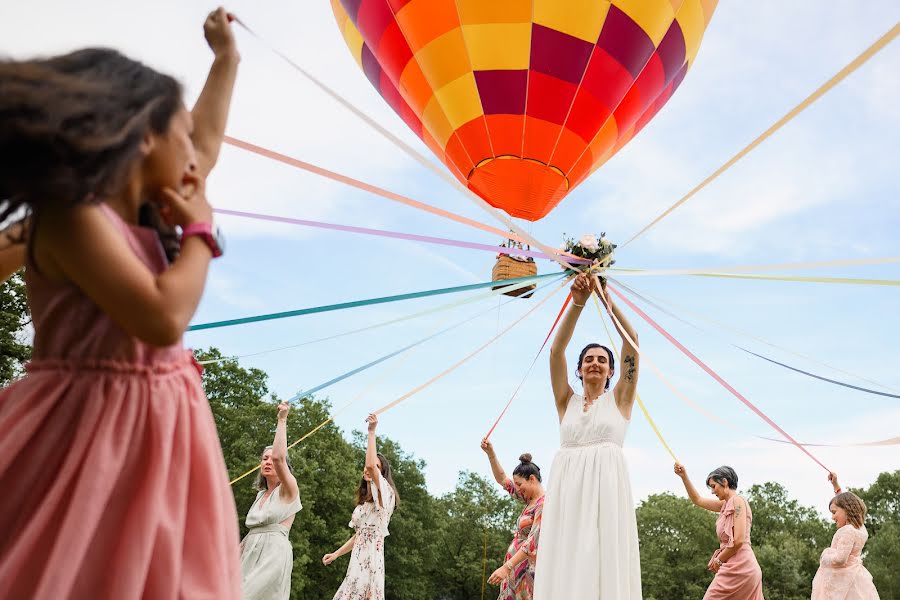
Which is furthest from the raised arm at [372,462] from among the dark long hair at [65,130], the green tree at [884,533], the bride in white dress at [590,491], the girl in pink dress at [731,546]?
the green tree at [884,533]

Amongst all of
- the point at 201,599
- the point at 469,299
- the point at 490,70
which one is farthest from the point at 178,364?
the point at 490,70

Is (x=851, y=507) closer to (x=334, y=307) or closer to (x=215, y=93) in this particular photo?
(x=334, y=307)

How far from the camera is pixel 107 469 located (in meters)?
1.42

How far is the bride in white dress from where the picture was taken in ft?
15.7

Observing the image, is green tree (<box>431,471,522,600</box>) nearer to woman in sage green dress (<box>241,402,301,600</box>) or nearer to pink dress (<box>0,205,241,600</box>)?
woman in sage green dress (<box>241,402,301,600</box>)

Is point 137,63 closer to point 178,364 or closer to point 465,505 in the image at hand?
point 178,364

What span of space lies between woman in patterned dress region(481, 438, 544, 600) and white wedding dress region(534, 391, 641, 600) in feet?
4.11

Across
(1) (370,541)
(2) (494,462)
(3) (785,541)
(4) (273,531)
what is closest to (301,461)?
(1) (370,541)

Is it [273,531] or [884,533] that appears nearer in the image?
[273,531]

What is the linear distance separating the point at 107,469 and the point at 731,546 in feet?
24.9

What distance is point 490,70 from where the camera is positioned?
7.71 meters

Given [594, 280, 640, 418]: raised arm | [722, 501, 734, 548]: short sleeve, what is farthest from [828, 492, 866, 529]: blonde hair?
[594, 280, 640, 418]: raised arm

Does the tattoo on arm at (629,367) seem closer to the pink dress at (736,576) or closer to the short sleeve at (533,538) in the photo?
the short sleeve at (533,538)

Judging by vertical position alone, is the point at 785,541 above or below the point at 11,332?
above
